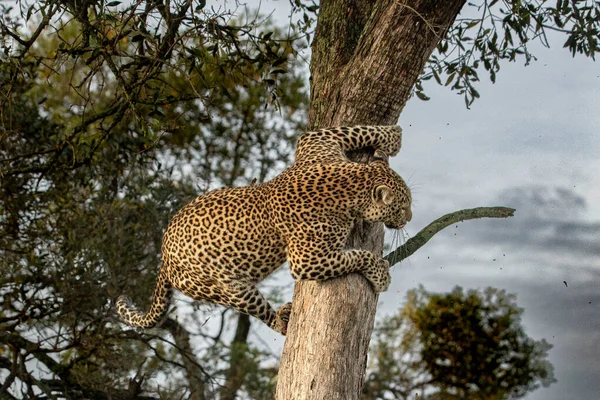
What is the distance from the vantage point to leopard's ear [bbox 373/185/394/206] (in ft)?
16.4

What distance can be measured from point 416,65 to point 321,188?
137 cm

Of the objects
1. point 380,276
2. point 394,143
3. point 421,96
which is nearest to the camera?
point 380,276

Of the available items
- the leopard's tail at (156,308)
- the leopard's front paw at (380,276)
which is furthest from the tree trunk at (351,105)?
the leopard's tail at (156,308)

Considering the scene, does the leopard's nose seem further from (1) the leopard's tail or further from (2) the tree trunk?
(1) the leopard's tail

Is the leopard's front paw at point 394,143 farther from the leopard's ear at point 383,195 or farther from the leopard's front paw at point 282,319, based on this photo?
the leopard's front paw at point 282,319

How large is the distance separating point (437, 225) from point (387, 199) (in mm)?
1115

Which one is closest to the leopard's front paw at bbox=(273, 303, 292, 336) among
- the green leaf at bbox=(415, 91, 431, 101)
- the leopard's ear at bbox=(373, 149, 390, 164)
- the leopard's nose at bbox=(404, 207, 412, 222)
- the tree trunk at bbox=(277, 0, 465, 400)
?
the tree trunk at bbox=(277, 0, 465, 400)

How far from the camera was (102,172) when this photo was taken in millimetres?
10234

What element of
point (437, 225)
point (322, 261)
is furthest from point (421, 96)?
point (322, 261)

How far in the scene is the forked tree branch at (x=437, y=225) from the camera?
571cm

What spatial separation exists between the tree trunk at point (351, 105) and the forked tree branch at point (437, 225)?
1.00 ft

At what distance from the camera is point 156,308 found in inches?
234

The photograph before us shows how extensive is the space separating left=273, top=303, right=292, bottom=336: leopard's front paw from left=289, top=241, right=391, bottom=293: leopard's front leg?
586mm

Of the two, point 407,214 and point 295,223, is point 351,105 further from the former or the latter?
point 295,223
